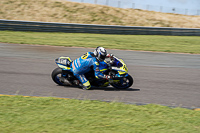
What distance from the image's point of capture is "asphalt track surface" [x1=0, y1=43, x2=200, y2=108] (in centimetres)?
900

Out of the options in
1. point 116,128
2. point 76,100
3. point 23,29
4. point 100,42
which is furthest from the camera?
point 23,29

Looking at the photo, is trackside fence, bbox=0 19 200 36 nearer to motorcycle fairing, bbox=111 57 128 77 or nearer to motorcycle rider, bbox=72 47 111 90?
motorcycle rider, bbox=72 47 111 90

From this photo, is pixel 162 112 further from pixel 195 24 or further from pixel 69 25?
pixel 195 24

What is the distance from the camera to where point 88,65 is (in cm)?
935

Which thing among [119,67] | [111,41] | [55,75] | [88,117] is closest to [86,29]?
[111,41]

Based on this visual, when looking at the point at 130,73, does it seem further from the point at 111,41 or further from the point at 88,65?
the point at 111,41

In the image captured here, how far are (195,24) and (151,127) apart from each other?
30.7 m

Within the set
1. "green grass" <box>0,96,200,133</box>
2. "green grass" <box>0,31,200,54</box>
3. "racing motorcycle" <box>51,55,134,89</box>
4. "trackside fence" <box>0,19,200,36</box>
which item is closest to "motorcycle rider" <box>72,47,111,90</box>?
"racing motorcycle" <box>51,55,134,89</box>

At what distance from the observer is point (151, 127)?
608 cm

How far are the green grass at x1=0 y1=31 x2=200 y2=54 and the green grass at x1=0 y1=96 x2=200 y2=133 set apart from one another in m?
11.1

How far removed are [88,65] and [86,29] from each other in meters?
14.9

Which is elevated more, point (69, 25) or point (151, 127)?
point (69, 25)

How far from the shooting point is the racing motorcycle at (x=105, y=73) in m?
9.41

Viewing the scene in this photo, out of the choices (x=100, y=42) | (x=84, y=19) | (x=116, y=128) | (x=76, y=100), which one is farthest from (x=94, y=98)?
(x=84, y=19)
